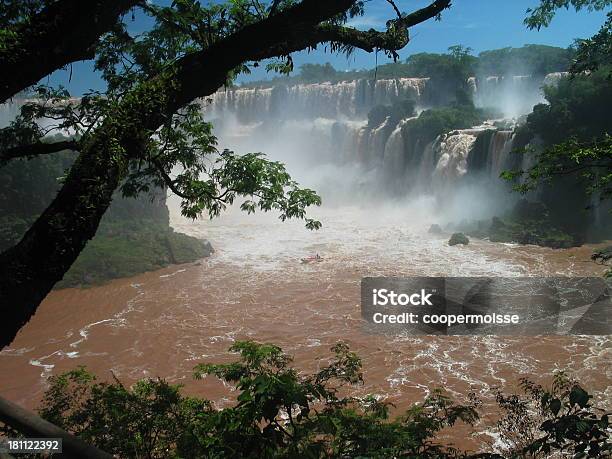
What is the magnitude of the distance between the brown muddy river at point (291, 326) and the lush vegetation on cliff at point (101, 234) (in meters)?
1.12

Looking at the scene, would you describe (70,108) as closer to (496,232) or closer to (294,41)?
(294,41)

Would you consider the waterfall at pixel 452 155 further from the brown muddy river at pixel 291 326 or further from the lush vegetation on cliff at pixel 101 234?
the lush vegetation on cliff at pixel 101 234

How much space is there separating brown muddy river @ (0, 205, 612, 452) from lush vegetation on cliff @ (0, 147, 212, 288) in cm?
112

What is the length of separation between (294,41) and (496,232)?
2588 centimetres

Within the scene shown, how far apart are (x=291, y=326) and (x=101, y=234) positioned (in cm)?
1692

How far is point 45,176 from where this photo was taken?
2709 centimetres

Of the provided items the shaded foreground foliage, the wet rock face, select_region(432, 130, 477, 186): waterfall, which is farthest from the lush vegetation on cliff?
select_region(432, 130, 477, 186): waterfall

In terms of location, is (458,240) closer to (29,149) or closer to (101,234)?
(101,234)

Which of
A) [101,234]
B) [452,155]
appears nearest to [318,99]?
[452,155]

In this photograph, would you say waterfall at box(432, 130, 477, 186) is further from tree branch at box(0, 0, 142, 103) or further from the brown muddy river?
tree branch at box(0, 0, 142, 103)

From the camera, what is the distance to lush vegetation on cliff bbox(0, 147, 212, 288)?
21953 millimetres

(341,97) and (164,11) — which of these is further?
(341,97)

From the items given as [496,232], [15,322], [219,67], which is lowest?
[496,232]

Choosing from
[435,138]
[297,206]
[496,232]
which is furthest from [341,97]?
[297,206]
